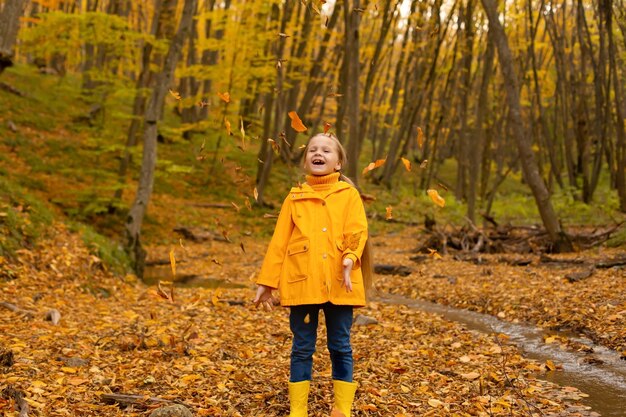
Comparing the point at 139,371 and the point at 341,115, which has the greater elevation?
the point at 341,115

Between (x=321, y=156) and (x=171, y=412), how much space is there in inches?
68.7

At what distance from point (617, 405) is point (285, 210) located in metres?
2.66

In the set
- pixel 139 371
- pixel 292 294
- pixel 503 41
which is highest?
pixel 503 41

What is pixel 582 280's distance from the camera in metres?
7.46

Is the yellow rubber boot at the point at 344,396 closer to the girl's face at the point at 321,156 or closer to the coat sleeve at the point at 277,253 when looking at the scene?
the coat sleeve at the point at 277,253

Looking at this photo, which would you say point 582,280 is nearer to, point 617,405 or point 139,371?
point 617,405

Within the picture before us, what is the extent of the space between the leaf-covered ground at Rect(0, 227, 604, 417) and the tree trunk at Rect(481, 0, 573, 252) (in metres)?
4.66

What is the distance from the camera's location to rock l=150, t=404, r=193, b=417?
10.2 feet

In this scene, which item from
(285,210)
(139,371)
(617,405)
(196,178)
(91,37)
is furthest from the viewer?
(196,178)

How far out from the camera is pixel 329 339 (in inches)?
132

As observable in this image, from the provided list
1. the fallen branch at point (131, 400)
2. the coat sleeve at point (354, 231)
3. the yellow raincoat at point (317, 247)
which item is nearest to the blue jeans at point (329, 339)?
the yellow raincoat at point (317, 247)

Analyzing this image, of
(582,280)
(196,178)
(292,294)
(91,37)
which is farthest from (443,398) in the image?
(196,178)

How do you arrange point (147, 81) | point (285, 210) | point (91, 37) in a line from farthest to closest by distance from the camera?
point (147, 81) < point (91, 37) < point (285, 210)

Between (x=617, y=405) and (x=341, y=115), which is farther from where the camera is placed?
(x=341, y=115)
